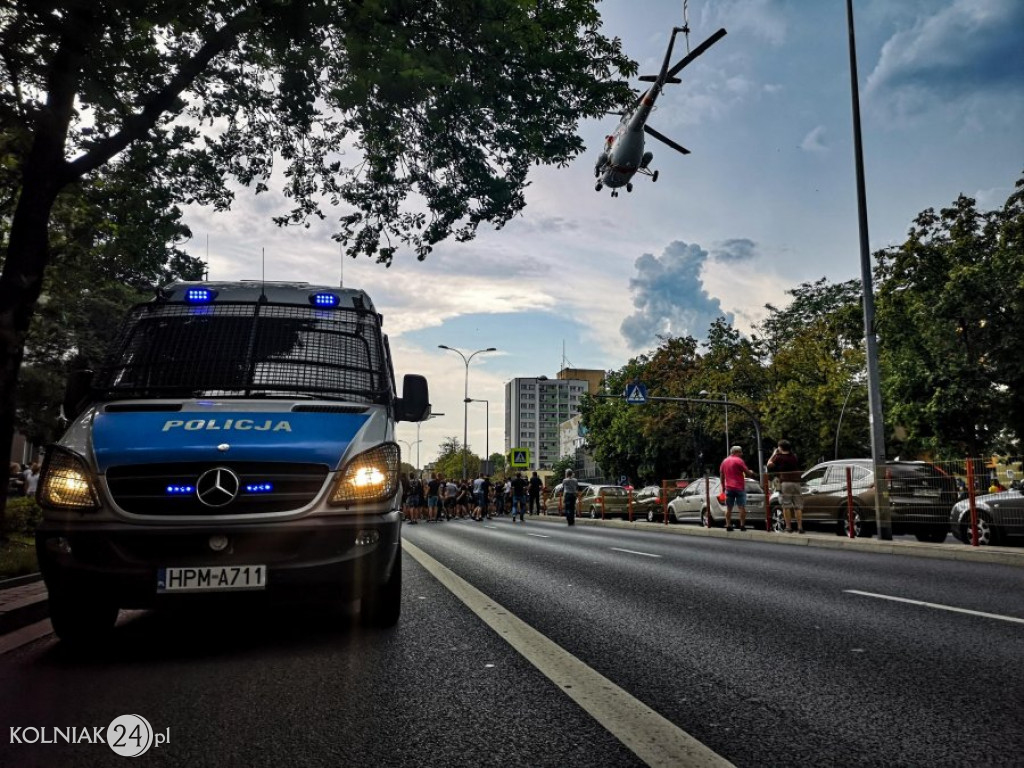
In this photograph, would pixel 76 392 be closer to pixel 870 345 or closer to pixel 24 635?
pixel 24 635

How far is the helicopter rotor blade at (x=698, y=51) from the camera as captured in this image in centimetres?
1864

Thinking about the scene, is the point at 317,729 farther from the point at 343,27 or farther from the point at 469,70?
the point at 469,70

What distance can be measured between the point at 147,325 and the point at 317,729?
156 inches

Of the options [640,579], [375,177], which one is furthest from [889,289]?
[640,579]

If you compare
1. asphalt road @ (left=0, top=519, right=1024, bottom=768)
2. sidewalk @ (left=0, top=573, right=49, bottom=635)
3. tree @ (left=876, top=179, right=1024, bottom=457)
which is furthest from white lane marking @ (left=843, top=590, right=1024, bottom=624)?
tree @ (left=876, top=179, right=1024, bottom=457)

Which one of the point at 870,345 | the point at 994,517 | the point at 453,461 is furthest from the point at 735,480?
the point at 453,461

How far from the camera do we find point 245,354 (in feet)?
19.7

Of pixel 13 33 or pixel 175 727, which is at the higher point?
pixel 13 33

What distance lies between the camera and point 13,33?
7.41 metres

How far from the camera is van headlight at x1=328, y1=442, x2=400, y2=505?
482cm

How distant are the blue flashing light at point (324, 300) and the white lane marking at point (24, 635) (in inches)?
117

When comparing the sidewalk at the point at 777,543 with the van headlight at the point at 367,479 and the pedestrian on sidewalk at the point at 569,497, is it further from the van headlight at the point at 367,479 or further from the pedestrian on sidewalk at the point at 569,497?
the van headlight at the point at 367,479

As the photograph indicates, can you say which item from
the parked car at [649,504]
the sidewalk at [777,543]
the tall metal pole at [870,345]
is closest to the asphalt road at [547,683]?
the sidewalk at [777,543]

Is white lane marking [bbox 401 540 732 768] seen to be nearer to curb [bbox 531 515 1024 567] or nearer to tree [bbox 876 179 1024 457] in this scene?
curb [bbox 531 515 1024 567]
